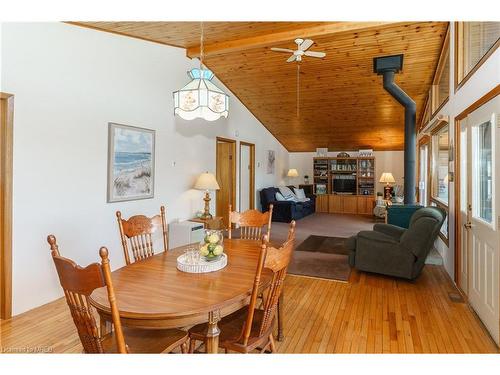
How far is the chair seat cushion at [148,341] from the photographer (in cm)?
165

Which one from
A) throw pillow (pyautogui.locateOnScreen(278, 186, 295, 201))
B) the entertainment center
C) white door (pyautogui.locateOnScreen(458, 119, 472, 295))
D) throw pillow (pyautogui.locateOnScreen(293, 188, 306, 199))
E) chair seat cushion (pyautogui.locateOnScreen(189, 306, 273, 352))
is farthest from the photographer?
the entertainment center

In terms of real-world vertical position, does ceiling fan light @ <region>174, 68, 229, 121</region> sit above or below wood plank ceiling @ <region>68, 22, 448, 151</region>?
below

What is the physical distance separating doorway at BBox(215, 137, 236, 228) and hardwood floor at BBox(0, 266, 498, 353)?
125 inches

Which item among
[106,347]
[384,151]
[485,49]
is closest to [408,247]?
[485,49]

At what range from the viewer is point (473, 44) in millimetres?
3189

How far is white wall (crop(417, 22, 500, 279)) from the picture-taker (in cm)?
246

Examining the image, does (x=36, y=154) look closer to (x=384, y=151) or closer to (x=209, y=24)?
(x=209, y=24)

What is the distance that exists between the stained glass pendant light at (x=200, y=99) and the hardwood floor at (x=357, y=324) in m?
1.83

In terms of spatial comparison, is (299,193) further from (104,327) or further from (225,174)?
A: (104,327)

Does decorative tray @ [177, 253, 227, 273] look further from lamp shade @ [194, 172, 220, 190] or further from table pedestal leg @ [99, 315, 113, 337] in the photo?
lamp shade @ [194, 172, 220, 190]

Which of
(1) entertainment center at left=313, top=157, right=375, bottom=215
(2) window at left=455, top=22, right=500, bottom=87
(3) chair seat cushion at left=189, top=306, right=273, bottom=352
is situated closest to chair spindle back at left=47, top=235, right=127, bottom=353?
(3) chair seat cushion at left=189, top=306, right=273, bottom=352

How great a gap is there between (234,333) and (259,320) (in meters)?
0.21

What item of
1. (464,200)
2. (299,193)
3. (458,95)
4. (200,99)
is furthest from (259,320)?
(299,193)

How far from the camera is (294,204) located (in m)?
8.23
